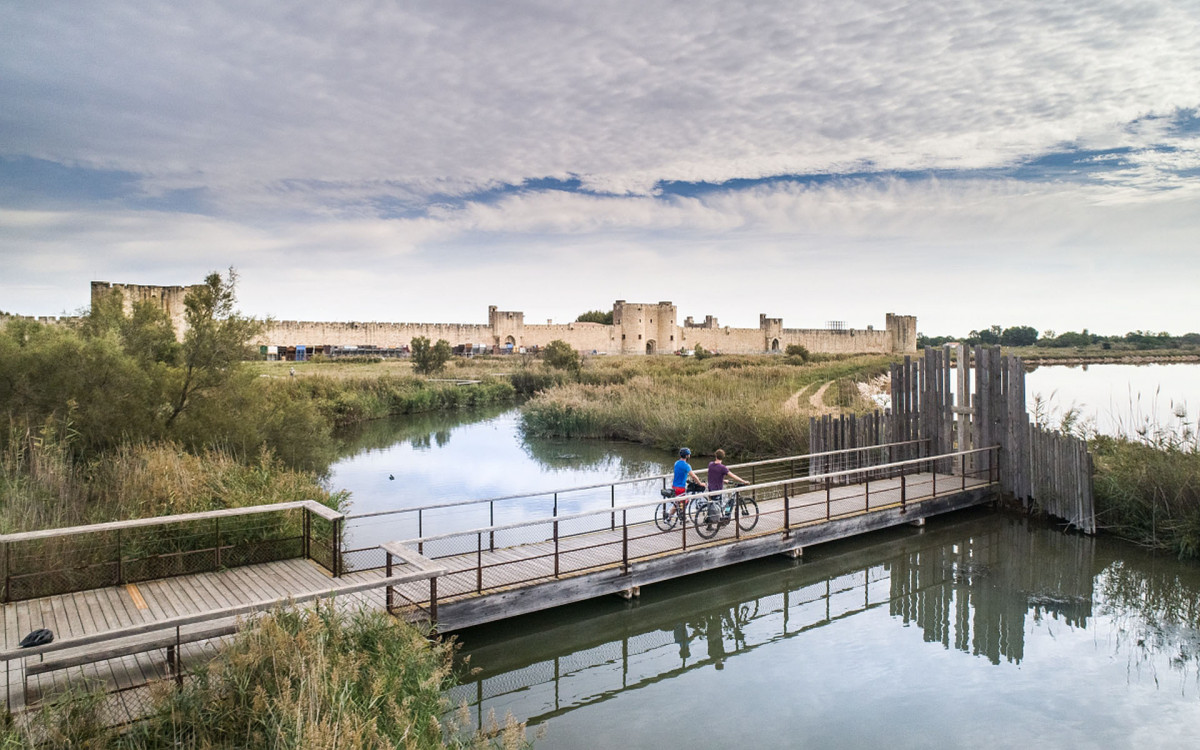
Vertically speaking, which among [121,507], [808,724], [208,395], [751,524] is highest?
[208,395]

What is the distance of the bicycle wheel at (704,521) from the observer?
8.42m

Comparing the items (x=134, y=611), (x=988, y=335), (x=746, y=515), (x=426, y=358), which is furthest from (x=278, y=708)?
(x=988, y=335)

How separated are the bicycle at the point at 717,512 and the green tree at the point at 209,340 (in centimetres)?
704

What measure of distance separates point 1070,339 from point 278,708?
73.8 meters

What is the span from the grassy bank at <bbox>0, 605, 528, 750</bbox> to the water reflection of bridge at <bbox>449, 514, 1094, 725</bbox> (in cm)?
151

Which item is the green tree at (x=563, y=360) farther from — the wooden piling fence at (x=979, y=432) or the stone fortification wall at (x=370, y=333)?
the wooden piling fence at (x=979, y=432)

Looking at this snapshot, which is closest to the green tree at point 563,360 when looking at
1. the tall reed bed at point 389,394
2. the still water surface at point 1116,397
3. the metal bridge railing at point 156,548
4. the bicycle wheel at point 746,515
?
the tall reed bed at point 389,394

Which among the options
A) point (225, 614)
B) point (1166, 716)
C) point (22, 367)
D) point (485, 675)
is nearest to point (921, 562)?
point (1166, 716)

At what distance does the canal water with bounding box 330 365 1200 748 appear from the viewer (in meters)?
5.23

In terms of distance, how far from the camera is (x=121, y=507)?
7.62 metres

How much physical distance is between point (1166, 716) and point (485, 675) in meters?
4.93

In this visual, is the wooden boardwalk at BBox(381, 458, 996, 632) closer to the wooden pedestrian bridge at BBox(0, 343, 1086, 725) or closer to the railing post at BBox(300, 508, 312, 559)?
the wooden pedestrian bridge at BBox(0, 343, 1086, 725)

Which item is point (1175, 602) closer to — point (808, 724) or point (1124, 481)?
point (1124, 481)

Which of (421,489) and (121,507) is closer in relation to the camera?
(121,507)
